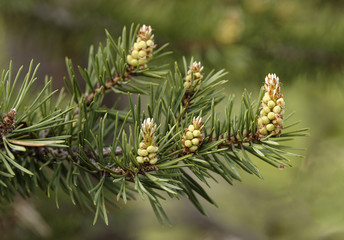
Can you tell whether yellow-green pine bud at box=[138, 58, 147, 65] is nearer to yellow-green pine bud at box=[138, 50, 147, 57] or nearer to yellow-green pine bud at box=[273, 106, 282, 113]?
yellow-green pine bud at box=[138, 50, 147, 57]

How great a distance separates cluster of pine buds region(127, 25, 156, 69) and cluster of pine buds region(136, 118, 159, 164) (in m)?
0.14

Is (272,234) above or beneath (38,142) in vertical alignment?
beneath

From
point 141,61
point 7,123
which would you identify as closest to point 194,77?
point 141,61

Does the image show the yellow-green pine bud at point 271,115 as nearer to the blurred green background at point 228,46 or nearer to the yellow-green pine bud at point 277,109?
the yellow-green pine bud at point 277,109

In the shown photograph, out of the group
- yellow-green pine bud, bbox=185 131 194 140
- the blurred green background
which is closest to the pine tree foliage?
yellow-green pine bud, bbox=185 131 194 140

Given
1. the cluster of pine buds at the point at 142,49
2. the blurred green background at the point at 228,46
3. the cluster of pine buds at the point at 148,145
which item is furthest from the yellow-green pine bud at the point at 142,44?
the blurred green background at the point at 228,46

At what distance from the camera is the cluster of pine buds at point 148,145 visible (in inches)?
19.9

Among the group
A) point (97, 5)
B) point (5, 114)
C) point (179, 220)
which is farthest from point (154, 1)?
point (5, 114)

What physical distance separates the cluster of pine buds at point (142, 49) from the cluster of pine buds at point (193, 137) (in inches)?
5.8

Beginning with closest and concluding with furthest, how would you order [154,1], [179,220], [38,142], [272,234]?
[38,142], [154,1], [272,234], [179,220]

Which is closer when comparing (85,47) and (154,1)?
(85,47)

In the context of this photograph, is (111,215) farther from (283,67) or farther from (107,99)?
(283,67)

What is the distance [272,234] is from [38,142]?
4.70ft

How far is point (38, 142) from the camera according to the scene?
521 mm
